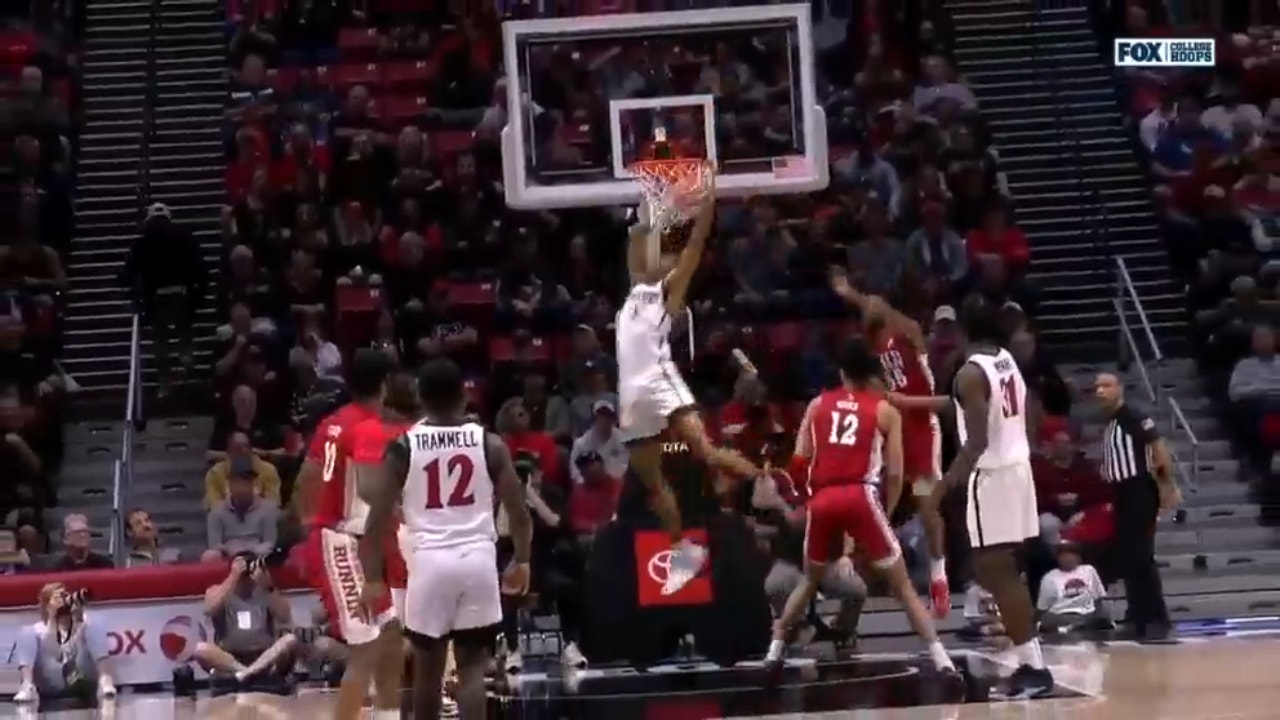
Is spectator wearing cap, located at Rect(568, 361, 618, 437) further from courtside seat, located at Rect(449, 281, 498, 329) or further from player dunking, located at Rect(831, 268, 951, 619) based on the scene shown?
player dunking, located at Rect(831, 268, 951, 619)

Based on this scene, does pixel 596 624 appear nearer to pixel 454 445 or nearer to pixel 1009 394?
pixel 1009 394

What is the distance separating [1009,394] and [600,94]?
Result: 4845mm

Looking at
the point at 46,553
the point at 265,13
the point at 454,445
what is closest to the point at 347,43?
the point at 265,13

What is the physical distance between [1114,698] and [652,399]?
2833 millimetres

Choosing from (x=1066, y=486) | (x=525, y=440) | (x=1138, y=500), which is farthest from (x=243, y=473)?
(x=1138, y=500)

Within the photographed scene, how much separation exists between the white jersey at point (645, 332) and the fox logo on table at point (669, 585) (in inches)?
30.8

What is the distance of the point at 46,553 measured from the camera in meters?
15.2

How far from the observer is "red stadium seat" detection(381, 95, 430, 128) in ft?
62.8

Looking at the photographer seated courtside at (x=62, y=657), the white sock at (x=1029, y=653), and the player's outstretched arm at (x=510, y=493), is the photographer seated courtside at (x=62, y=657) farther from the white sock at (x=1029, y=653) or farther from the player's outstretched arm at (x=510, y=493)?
the white sock at (x=1029, y=653)

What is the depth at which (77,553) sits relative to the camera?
45.0 ft

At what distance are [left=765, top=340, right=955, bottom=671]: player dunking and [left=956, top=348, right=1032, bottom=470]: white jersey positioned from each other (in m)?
0.98

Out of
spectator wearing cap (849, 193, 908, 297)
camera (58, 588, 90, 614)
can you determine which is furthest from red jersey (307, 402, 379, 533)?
spectator wearing cap (849, 193, 908, 297)

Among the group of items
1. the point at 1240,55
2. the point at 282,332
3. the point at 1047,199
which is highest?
the point at 1240,55

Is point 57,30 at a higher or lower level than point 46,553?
higher
